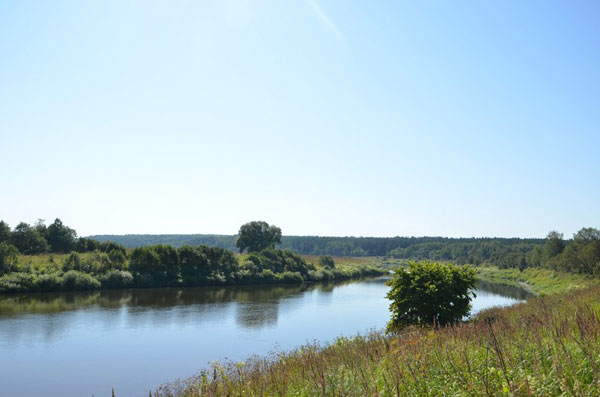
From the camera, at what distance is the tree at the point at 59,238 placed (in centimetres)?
7019

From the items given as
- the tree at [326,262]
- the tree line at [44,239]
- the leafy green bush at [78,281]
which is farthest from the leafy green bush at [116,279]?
the tree at [326,262]

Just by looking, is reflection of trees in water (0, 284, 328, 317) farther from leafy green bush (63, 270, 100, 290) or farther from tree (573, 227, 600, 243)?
tree (573, 227, 600, 243)

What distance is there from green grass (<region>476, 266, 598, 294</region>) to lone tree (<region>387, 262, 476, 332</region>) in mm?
43243

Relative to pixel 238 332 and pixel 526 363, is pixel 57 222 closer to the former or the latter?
pixel 238 332

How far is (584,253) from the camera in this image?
6150 centimetres

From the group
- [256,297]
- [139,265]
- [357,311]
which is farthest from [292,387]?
[139,265]

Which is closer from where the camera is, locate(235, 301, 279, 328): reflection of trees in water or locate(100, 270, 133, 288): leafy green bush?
locate(235, 301, 279, 328): reflection of trees in water

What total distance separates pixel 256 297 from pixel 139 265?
18.1 metres

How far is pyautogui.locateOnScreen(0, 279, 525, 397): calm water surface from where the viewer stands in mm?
19578

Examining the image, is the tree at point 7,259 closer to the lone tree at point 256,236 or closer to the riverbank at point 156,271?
the riverbank at point 156,271

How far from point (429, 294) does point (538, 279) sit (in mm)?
71427

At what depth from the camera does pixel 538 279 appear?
76125mm

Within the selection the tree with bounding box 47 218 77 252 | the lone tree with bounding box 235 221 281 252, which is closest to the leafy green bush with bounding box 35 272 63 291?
the tree with bounding box 47 218 77 252

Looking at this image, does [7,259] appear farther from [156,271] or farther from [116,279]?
[156,271]
